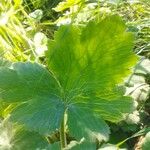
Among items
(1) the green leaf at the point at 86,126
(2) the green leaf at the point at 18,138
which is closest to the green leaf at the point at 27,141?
(2) the green leaf at the point at 18,138

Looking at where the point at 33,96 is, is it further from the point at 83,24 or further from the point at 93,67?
the point at 83,24

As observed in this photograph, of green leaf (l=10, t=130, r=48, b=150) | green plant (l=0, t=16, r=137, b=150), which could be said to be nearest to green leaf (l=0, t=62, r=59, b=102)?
green plant (l=0, t=16, r=137, b=150)

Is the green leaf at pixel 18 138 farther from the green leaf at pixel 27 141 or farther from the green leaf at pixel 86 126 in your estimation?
the green leaf at pixel 86 126

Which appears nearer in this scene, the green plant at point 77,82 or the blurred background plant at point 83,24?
the green plant at point 77,82

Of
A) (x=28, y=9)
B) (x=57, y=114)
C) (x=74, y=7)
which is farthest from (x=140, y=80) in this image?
(x=28, y=9)

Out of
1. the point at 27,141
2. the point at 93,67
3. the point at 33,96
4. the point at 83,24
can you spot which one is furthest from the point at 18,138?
the point at 83,24

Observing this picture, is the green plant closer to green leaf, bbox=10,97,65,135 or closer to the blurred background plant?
green leaf, bbox=10,97,65,135

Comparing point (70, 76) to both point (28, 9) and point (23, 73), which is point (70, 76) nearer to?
point (23, 73)

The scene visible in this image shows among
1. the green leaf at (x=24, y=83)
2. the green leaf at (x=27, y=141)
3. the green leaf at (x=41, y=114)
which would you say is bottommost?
the green leaf at (x=27, y=141)
